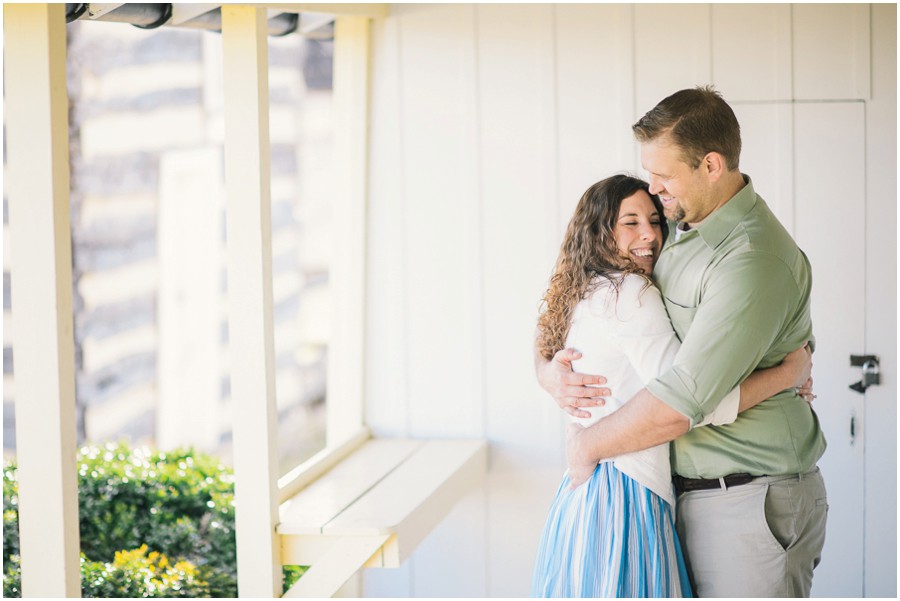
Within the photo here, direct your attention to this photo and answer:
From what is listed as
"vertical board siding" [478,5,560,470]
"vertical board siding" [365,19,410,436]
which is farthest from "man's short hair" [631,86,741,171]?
"vertical board siding" [365,19,410,436]

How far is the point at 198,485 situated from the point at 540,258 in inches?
62.0

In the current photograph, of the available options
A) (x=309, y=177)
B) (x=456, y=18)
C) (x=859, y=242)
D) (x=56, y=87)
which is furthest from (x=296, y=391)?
(x=56, y=87)

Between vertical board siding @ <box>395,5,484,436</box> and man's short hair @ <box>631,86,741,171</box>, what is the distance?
5.54 feet

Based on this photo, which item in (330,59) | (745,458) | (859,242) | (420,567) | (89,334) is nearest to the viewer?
(745,458)

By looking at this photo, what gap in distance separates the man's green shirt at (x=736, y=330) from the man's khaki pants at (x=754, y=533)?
0.05m

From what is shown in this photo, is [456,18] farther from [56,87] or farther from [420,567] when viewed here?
[420,567]

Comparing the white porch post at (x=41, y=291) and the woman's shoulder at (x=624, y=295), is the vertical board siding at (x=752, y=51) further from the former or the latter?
the white porch post at (x=41, y=291)

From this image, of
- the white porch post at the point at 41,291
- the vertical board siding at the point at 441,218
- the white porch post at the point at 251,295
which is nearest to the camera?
the white porch post at the point at 41,291

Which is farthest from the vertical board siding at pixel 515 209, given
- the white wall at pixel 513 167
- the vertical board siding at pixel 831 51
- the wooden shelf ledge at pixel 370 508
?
the vertical board siding at pixel 831 51

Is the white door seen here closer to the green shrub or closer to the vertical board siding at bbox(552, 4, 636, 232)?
the vertical board siding at bbox(552, 4, 636, 232)

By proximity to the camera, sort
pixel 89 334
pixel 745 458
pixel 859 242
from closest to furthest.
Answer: pixel 745 458, pixel 859 242, pixel 89 334

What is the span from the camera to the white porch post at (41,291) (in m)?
2.28

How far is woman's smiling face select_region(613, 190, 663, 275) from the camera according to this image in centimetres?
237

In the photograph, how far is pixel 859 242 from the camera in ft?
12.0
